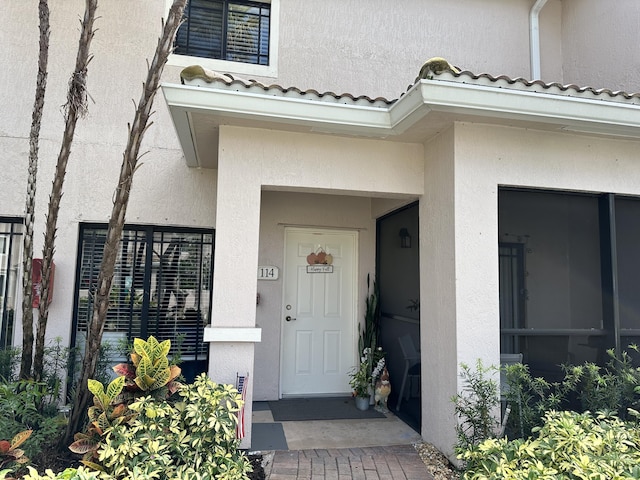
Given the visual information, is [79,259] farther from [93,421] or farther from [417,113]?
[417,113]

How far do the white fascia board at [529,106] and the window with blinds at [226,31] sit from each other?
331cm

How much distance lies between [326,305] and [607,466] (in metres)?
4.27

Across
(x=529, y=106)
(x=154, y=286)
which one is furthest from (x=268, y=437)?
(x=529, y=106)

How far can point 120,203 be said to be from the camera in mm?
3479

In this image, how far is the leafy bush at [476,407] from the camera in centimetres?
366

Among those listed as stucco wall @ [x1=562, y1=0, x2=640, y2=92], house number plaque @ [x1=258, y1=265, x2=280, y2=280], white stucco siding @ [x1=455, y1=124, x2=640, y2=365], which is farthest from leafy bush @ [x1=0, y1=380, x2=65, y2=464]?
stucco wall @ [x1=562, y1=0, x2=640, y2=92]

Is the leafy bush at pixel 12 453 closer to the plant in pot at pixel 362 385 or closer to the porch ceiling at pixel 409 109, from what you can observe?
the porch ceiling at pixel 409 109

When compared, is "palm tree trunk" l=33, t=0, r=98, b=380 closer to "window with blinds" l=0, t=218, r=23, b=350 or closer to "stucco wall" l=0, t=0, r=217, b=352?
"stucco wall" l=0, t=0, r=217, b=352

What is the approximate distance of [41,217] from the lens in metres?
5.36

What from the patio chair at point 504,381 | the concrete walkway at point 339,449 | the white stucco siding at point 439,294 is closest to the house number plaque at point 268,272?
the concrete walkway at point 339,449

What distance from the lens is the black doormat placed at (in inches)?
214

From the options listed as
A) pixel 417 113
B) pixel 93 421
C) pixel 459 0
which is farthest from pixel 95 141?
pixel 459 0

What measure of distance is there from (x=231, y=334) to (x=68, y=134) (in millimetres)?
2258

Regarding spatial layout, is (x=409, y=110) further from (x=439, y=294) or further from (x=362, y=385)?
(x=362, y=385)
